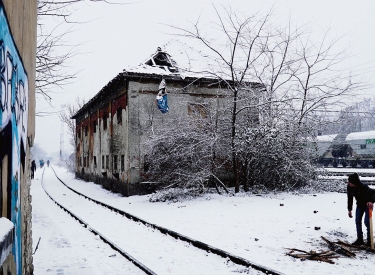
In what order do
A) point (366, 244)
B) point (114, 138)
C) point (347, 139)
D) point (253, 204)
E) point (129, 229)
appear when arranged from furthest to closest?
point (347, 139)
point (114, 138)
point (253, 204)
point (129, 229)
point (366, 244)

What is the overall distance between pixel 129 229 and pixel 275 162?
9.47 meters

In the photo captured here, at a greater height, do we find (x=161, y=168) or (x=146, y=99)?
(x=146, y=99)

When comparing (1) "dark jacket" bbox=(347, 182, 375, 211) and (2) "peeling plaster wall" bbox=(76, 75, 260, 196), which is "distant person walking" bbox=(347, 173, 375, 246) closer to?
(1) "dark jacket" bbox=(347, 182, 375, 211)

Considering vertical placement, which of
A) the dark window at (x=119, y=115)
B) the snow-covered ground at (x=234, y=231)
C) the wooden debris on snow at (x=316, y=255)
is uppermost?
the dark window at (x=119, y=115)

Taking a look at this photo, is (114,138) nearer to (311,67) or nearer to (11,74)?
(311,67)

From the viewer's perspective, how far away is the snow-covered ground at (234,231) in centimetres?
663

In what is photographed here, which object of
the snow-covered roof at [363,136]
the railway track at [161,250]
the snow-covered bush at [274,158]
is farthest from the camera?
the snow-covered roof at [363,136]

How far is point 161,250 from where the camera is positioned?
783cm

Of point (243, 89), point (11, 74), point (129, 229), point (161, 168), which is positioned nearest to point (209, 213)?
point (129, 229)

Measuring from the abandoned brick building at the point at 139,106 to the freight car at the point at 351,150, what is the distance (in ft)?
70.4

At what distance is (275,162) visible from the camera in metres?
17.5

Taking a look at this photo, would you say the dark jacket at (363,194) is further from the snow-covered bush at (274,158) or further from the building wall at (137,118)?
the building wall at (137,118)

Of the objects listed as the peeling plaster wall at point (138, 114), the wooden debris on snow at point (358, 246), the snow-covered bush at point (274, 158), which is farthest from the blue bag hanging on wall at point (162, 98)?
the wooden debris on snow at point (358, 246)

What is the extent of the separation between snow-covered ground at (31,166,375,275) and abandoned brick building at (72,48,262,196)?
Result: 3730mm
